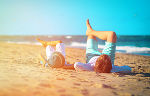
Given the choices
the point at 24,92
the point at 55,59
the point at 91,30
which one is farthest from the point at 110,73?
the point at 24,92

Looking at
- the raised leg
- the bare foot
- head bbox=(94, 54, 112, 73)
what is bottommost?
head bbox=(94, 54, 112, 73)

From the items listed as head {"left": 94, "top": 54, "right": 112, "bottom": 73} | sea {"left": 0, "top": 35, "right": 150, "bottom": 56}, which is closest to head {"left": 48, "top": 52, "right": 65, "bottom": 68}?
head {"left": 94, "top": 54, "right": 112, "bottom": 73}

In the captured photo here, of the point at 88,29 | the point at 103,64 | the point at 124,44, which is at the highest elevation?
the point at 124,44

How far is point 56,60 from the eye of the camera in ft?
11.6

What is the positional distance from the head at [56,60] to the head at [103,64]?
893 mm

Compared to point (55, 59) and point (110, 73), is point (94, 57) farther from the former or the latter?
point (55, 59)

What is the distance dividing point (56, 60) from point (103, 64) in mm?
1191

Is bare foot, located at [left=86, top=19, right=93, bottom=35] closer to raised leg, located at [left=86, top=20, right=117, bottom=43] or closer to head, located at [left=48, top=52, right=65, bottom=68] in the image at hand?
raised leg, located at [left=86, top=20, right=117, bottom=43]

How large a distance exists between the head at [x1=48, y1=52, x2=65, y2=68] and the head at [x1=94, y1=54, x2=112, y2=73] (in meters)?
0.89

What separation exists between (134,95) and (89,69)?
1541 mm

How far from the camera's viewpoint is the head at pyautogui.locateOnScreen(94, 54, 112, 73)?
3002mm

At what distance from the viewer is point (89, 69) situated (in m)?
3.38

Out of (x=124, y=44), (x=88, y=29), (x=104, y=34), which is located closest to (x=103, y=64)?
(x=104, y=34)

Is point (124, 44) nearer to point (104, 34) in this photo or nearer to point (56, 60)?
point (104, 34)
